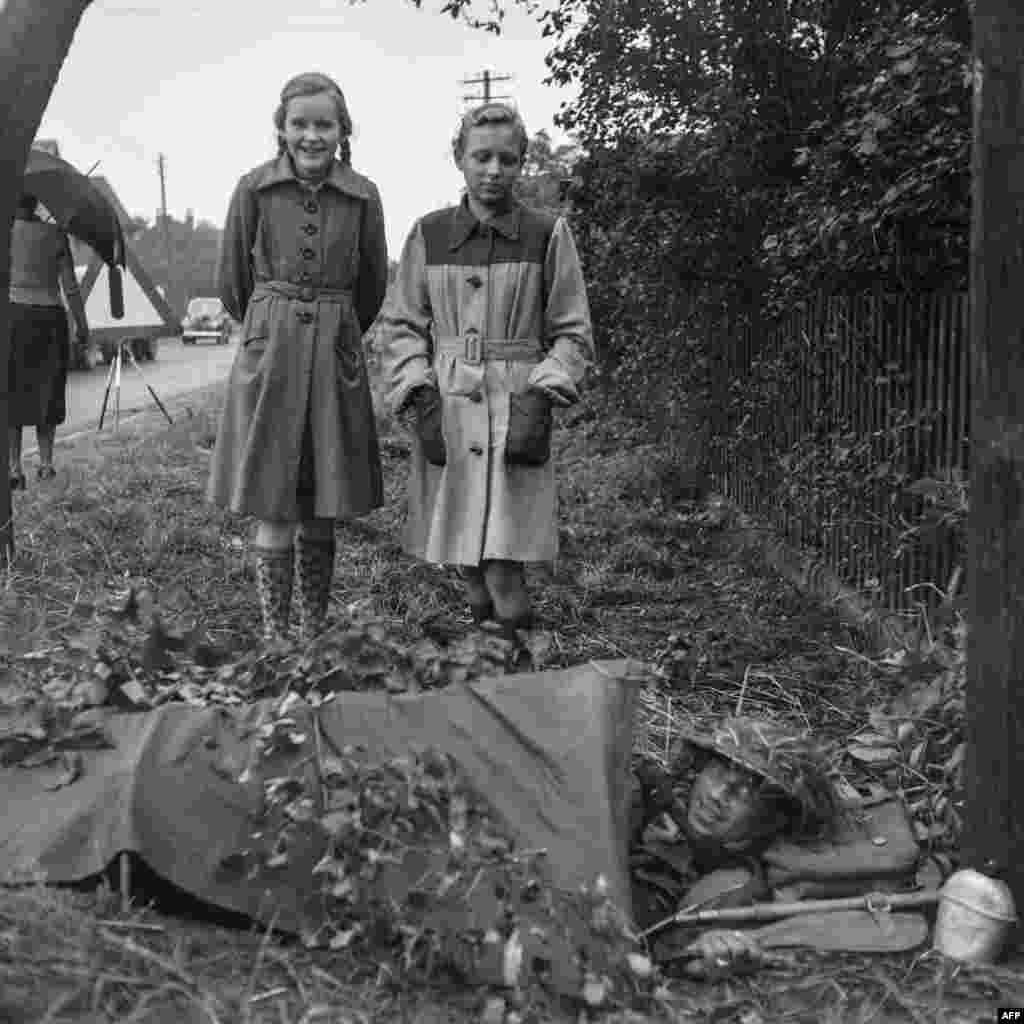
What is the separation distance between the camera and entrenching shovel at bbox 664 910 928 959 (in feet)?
9.32

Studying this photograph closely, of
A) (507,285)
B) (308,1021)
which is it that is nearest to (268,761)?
(308,1021)

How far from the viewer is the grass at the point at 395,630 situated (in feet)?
7.72

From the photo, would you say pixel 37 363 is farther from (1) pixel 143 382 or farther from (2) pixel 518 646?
(1) pixel 143 382

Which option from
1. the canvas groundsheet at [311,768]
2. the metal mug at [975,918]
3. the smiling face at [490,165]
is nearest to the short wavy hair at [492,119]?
the smiling face at [490,165]

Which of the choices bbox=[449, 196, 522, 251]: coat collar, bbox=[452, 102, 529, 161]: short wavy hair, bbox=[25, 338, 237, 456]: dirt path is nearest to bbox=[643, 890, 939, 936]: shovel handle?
bbox=[449, 196, 522, 251]: coat collar

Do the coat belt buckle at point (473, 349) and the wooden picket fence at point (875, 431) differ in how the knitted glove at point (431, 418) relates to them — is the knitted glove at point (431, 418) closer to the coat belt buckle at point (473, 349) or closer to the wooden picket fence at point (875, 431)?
the coat belt buckle at point (473, 349)

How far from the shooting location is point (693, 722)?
4.15 meters

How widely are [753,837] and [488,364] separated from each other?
182 centimetres

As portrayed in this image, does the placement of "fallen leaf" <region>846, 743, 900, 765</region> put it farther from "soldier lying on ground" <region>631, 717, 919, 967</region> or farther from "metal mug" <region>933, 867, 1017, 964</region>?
"metal mug" <region>933, 867, 1017, 964</region>

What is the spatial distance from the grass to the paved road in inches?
109

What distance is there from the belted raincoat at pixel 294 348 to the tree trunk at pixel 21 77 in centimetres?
140

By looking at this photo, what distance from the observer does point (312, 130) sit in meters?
4.44

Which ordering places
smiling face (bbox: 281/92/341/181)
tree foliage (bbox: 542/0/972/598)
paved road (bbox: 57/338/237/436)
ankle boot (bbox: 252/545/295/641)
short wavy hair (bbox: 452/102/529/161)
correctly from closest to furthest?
1. short wavy hair (bbox: 452/102/529/161)
2. smiling face (bbox: 281/92/341/181)
3. ankle boot (bbox: 252/545/295/641)
4. tree foliage (bbox: 542/0/972/598)
5. paved road (bbox: 57/338/237/436)

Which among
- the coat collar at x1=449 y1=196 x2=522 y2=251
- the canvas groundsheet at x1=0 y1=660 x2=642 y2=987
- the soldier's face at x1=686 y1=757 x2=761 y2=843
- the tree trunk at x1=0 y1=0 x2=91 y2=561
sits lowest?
the soldier's face at x1=686 y1=757 x2=761 y2=843
